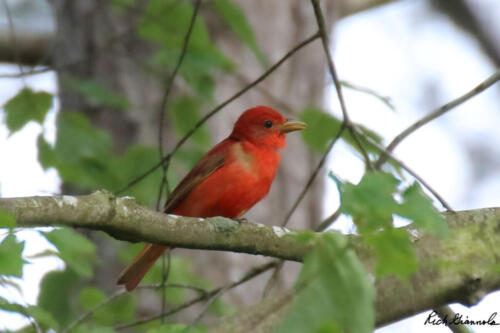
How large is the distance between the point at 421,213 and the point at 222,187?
109 inches

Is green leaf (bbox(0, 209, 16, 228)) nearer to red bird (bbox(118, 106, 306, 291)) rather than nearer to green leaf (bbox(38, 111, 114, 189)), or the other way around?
red bird (bbox(118, 106, 306, 291))

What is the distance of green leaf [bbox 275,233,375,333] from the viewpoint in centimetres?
189

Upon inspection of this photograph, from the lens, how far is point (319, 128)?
5.07 m

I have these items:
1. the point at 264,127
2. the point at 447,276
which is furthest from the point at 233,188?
the point at 447,276

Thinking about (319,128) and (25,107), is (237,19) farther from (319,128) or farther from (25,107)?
(25,107)

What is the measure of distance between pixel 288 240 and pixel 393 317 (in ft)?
1.55

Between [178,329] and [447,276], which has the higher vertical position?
[178,329]

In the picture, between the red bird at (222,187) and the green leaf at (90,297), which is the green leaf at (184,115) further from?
the green leaf at (90,297)

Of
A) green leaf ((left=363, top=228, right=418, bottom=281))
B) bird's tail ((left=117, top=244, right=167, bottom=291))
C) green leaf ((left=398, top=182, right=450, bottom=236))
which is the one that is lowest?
green leaf ((left=363, top=228, right=418, bottom=281))

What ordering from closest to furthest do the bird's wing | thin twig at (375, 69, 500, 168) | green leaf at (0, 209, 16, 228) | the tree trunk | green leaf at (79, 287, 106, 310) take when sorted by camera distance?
green leaf at (0, 209, 16, 228)
thin twig at (375, 69, 500, 168)
green leaf at (79, 287, 106, 310)
the bird's wing
the tree trunk

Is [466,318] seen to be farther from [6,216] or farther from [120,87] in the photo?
[120,87]

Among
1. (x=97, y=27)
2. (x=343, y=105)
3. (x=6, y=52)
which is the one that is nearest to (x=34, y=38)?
(x=6, y=52)

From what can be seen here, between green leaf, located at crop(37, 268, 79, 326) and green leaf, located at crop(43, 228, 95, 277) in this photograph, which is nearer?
green leaf, located at crop(43, 228, 95, 277)

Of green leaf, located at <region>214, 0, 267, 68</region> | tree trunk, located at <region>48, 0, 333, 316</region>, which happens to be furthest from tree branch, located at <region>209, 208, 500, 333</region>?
tree trunk, located at <region>48, 0, 333, 316</region>
